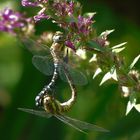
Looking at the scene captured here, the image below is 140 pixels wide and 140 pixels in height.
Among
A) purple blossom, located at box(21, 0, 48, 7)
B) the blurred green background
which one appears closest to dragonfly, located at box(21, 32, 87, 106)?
purple blossom, located at box(21, 0, 48, 7)

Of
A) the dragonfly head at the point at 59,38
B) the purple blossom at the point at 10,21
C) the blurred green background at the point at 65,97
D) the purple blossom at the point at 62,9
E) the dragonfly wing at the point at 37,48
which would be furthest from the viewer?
the blurred green background at the point at 65,97

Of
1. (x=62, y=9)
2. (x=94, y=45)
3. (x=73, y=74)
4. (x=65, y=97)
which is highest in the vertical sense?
(x=62, y=9)

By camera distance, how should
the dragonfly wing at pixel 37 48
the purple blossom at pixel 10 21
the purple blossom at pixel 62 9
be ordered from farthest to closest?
the purple blossom at pixel 10 21 < the dragonfly wing at pixel 37 48 < the purple blossom at pixel 62 9

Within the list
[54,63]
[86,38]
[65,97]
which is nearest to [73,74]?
[54,63]

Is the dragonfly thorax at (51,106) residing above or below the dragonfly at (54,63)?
below

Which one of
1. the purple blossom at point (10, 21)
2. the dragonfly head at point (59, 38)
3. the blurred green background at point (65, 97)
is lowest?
the blurred green background at point (65, 97)

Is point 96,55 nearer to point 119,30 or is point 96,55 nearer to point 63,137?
point 63,137

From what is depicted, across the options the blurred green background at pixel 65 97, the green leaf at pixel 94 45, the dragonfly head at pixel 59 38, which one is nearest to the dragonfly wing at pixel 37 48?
the dragonfly head at pixel 59 38

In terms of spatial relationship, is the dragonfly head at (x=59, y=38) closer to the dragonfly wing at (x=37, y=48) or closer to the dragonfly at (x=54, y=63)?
the dragonfly at (x=54, y=63)

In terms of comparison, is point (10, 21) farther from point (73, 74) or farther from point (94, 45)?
point (94, 45)
